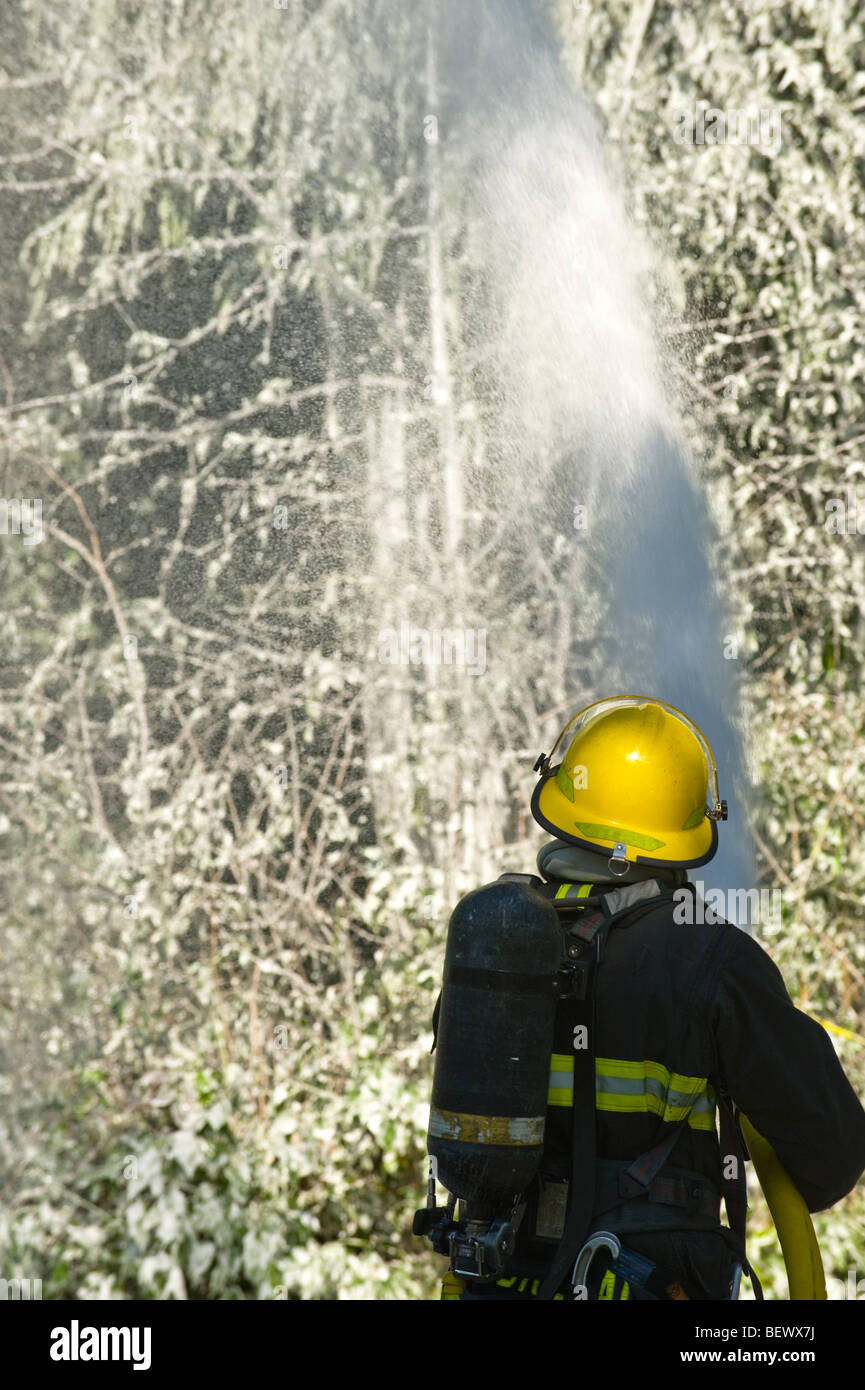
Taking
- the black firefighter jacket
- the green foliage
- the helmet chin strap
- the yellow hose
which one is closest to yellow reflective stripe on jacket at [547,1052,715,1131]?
the black firefighter jacket

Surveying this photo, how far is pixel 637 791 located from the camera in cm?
198

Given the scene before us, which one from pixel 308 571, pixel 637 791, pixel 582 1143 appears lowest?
pixel 582 1143

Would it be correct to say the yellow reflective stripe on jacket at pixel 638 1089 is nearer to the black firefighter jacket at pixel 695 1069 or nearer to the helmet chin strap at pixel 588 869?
the black firefighter jacket at pixel 695 1069

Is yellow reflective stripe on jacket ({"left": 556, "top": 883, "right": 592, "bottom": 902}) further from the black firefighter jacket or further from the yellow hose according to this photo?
the yellow hose

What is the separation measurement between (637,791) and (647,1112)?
0.49 meters

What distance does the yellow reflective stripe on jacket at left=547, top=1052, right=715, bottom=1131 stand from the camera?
1796mm

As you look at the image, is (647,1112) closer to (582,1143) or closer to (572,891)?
(582,1143)

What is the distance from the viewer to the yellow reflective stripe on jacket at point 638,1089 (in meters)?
1.80

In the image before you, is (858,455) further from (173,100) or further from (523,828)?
(173,100)

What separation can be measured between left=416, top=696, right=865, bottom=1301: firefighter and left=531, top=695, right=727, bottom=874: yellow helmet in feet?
0.16

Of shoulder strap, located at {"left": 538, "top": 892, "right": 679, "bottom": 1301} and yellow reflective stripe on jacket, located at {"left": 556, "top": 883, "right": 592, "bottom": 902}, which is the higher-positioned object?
yellow reflective stripe on jacket, located at {"left": 556, "top": 883, "right": 592, "bottom": 902}

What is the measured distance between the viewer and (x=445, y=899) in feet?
15.2

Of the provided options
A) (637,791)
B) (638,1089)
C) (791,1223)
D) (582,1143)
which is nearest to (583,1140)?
(582,1143)
